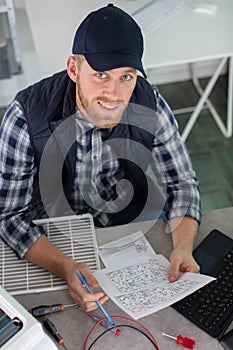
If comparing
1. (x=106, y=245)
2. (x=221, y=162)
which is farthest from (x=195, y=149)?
(x=106, y=245)

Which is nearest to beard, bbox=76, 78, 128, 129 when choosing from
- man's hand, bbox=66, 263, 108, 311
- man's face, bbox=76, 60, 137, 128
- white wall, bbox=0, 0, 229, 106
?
man's face, bbox=76, 60, 137, 128

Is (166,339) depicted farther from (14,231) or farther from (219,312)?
(14,231)

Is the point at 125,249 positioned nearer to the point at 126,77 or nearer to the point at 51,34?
the point at 126,77

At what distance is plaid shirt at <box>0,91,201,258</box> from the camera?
1394mm

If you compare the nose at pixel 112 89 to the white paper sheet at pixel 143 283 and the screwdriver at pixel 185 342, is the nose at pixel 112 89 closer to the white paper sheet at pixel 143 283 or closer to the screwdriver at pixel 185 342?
the white paper sheet at pixel 143 283

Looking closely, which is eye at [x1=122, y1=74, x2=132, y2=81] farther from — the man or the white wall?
the white wall

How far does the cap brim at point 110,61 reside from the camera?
1.29 meters

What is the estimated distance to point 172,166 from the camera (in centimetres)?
155

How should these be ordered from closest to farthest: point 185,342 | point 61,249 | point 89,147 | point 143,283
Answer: point 185,342 → point 143,283 → point 61,249 → point 89,147

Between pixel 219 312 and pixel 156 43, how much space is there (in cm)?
131

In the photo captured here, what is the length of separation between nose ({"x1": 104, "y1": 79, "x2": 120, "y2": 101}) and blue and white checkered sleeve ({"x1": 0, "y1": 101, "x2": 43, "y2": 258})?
24 cm

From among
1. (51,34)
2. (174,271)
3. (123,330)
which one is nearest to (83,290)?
(123,330)

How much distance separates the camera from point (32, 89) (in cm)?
146

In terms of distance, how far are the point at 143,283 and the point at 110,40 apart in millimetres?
593
